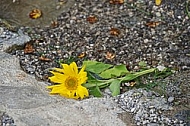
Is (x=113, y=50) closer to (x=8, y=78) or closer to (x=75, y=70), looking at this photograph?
(x=75, y=70)

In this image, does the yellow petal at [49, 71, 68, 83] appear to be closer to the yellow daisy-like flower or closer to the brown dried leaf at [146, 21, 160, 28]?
the yellow daisy-like flower

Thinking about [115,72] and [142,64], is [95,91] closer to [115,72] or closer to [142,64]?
[115,72]

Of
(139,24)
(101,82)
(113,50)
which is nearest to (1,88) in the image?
(101,82)

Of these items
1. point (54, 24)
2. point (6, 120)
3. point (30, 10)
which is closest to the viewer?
point (6, 120)

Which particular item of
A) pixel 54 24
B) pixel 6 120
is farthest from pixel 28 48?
pixel 6 120

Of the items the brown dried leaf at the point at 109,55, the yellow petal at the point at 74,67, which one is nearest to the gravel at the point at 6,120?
the yellow petal at the point at 74,67

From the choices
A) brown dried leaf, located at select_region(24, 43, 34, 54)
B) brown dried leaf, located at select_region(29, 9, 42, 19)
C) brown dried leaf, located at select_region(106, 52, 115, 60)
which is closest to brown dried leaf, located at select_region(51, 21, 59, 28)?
brown dried leaf, located at select_region(29, 9, 42, 19)

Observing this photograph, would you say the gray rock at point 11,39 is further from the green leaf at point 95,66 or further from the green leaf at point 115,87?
the green leaf at point 115,87
